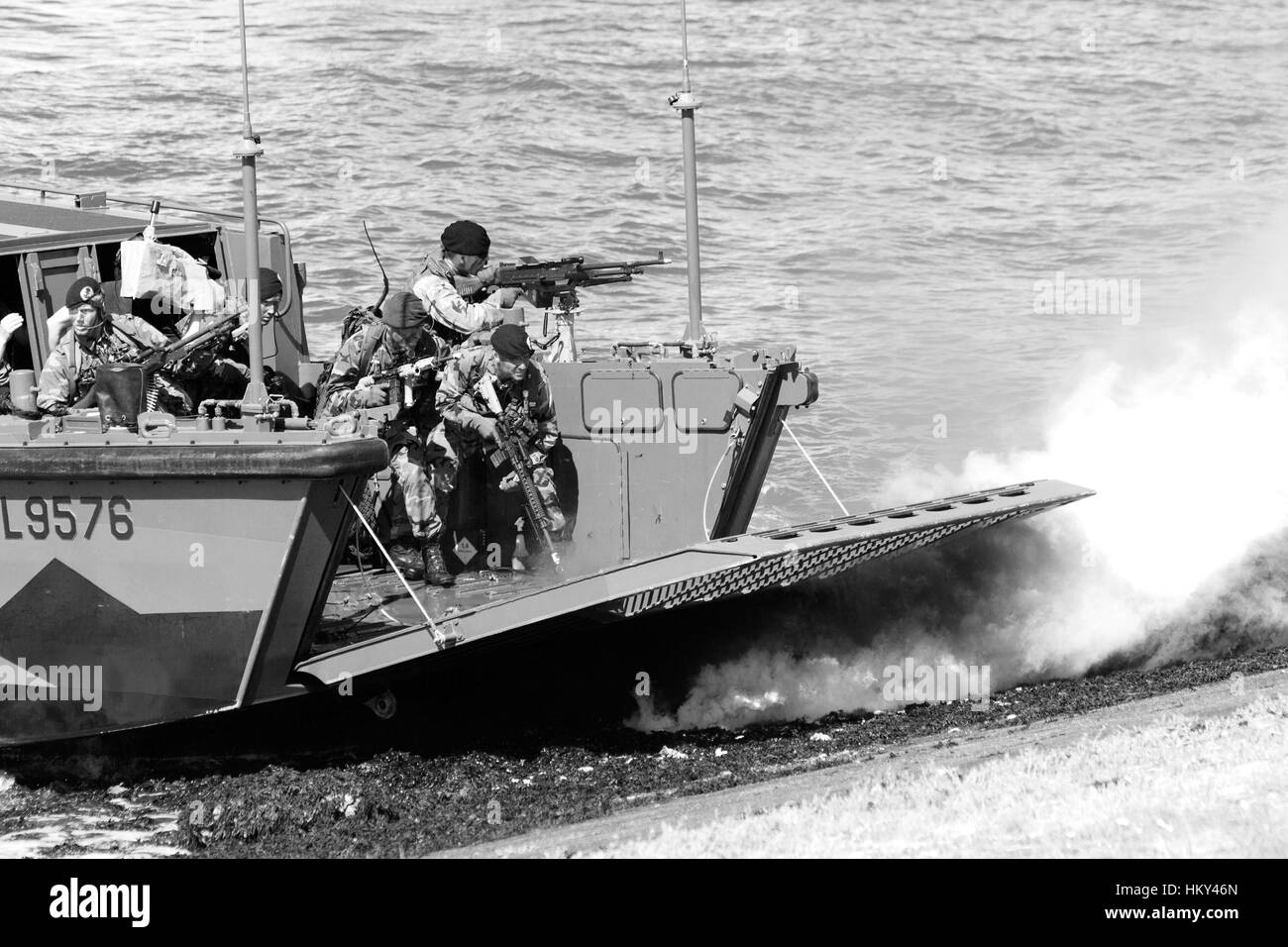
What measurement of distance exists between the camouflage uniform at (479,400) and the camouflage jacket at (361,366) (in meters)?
0.13

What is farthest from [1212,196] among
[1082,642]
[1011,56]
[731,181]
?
[1082,642]

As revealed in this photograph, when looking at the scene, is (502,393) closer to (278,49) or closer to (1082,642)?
(1082,642)

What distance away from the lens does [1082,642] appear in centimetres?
834

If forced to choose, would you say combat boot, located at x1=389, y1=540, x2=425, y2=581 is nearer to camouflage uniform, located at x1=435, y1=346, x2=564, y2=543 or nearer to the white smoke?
camouflage uniform, located at x1=435, y1=346, x2=564, y2=543

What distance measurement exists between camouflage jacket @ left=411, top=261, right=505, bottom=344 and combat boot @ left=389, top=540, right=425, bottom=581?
1161mm

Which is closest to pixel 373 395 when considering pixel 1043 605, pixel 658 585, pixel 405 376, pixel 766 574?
pixel 405 376

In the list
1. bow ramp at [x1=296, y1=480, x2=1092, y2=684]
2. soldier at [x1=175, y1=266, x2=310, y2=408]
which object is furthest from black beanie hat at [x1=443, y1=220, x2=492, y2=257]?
bow ramp at [x1=296, y1=480, x2=1092, y2=684]

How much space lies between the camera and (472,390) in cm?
833

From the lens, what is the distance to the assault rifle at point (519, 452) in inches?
327

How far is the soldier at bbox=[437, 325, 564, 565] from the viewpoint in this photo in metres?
8.16

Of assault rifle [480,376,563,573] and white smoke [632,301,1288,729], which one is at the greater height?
assault rifle [480,376,563,573]

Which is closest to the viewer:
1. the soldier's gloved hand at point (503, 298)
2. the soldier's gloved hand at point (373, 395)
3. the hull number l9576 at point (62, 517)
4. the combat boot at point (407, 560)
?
the hull number l9576 at point (62, 517)

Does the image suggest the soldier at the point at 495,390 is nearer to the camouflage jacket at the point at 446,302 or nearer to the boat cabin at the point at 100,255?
the camouflage jacket at the point at 446,302

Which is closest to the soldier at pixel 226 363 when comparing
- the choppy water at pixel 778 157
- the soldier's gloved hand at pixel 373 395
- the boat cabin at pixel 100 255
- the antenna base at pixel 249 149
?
the boat cabin at pixel 100 255
